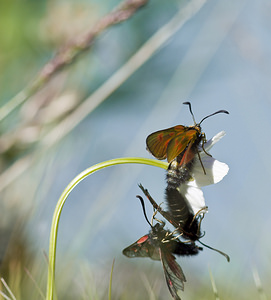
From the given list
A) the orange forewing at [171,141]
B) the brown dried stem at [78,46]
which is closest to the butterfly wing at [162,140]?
the orange forewing at [171,141]

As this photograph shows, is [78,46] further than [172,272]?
Yes

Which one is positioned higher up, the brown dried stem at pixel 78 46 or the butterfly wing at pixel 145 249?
the brown dried stem at pixel 78 46

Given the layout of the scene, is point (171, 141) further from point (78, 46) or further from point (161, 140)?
point (78, 46)

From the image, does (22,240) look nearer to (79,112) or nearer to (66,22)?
(79,112)

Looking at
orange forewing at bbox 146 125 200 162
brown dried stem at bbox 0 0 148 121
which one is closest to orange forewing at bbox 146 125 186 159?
orange forewing at bbox 146 125 200 162

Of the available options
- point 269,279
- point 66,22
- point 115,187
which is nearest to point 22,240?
point 115,187

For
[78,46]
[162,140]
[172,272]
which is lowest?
[172,272]

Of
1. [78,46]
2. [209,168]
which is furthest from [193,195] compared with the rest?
[78,46]

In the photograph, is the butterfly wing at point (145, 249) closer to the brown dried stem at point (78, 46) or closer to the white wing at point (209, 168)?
the white wing at point (209, 168)
